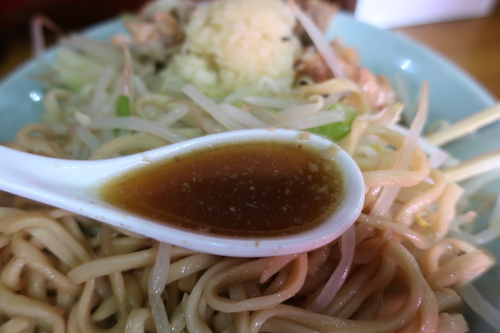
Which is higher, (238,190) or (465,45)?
(238,190)

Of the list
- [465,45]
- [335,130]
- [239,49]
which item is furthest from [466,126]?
[465,45]

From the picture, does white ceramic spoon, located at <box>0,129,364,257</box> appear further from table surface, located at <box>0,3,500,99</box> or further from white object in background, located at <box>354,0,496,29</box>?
white object in background, located at <box>354,0,496,29</box>

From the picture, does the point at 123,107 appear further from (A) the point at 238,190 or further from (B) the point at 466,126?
(B) the point at 466,126

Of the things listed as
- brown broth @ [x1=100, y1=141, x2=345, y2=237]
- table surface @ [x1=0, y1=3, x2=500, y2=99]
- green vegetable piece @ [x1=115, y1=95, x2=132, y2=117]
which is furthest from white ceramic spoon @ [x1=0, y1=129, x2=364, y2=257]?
table surface @ [x1=0, y1=3, x2=500, y2=99]

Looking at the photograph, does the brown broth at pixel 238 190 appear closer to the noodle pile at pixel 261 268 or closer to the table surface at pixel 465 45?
the noodle pile at pixel 261 268

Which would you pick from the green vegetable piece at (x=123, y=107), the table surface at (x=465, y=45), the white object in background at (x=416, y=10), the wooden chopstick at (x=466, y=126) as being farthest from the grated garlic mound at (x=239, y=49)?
the white object in background at (x=416, y=10)

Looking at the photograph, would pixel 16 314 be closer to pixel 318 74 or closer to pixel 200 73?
pixel 200 73

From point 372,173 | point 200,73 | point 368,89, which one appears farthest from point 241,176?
point 368,89
